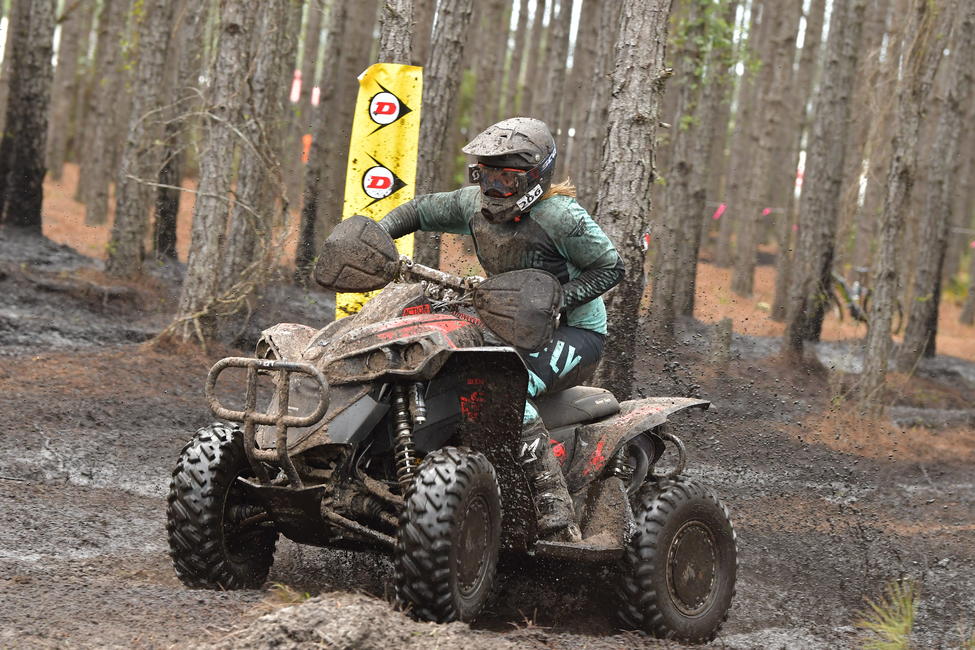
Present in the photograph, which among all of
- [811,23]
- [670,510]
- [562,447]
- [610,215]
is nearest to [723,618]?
[670,510]

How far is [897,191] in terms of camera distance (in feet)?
43.9

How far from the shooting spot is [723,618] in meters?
6.00

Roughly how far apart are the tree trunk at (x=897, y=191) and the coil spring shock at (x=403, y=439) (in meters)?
9.71

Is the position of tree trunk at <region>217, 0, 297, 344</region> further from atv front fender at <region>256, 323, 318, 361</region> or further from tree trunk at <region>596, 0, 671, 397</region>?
atv front fender at <region>256, 323, 318, 361</region>

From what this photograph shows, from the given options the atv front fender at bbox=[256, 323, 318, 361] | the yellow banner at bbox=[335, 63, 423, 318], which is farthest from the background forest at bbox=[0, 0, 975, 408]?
the atv front fender at bbox=[256, 323, 318, 361]

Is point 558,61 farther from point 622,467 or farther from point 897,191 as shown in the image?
point 622,467

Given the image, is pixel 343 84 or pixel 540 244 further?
pixel 343 84

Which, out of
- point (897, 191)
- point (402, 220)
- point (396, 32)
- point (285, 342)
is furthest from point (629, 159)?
point (897, 191)

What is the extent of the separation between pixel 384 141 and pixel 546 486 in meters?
5.29

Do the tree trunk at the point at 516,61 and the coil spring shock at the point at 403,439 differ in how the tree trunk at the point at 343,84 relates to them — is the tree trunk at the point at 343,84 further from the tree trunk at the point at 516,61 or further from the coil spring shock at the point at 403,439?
the coil spring shock at the point at 403,439

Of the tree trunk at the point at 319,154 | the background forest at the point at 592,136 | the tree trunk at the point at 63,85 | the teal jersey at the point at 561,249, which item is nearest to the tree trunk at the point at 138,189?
the background forest at the point at 592,136

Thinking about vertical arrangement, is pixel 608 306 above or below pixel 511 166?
below

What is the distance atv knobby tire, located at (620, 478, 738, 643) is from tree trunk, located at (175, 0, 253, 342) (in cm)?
708

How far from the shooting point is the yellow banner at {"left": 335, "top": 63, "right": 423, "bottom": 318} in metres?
9.93
